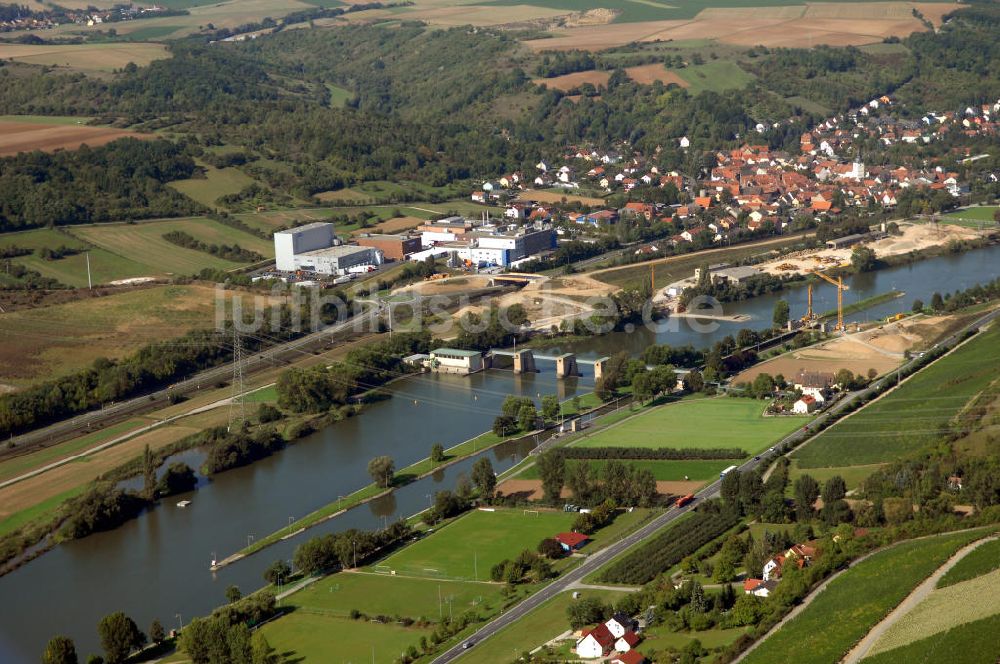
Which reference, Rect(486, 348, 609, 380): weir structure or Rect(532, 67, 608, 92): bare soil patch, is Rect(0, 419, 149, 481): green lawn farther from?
Rect(532, 67, 608, 92): bare soil patch

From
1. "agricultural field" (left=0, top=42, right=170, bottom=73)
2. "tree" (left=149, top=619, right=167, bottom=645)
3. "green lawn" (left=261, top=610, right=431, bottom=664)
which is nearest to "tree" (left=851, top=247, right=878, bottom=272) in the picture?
"green lawn" (left=261, top=610, right=431, bottom=664)

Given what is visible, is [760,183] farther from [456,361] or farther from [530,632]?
[530,632]

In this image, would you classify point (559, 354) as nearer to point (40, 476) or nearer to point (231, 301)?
point (231, 301)

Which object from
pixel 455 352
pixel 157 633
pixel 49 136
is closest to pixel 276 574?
pixel 157 633

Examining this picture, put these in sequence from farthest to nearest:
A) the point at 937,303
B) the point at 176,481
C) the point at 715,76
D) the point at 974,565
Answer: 1. the point at 715,76
2. the point at 937,303
3. the point at 176,481
4. the point at 974,565

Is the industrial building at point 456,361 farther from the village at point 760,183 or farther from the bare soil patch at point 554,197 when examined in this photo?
the bare soil patch at point 554,197

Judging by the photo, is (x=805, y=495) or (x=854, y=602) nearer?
(x=854, y=602)

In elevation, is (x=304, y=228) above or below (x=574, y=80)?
below
